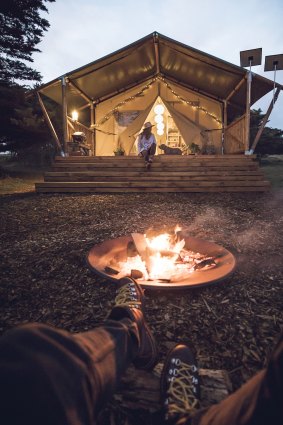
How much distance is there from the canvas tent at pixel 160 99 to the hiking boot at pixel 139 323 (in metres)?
10.9

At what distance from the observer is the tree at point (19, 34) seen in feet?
47.6

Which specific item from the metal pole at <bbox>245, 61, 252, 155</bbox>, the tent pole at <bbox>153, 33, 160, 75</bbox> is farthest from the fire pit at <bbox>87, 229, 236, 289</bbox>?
the tent pole at <bbox>153, 33, 160, 75</bbox>

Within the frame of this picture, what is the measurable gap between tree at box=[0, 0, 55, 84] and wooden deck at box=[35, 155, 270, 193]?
11.2 metres

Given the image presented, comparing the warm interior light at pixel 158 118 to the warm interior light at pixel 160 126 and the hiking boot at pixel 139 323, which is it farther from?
the hiking boot at pixel 139 323

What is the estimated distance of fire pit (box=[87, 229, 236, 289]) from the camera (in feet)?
7.90

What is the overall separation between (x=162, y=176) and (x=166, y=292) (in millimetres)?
5824

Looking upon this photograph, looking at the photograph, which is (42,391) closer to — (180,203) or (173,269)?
(173,269)

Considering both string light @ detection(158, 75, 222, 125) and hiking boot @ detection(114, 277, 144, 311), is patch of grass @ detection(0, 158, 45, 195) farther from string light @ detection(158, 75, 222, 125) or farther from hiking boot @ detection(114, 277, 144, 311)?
string light @ detection(158, 75, 222, 125)

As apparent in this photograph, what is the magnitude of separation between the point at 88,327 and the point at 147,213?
368 centimetres

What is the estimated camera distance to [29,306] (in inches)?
95.3

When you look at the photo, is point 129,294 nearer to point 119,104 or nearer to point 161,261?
point 161,261

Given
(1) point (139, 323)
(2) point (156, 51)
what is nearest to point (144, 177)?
(1) point (139, 323)

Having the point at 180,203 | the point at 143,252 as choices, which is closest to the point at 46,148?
the point at 180,203

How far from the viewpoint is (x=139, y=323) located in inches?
66.7
